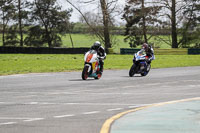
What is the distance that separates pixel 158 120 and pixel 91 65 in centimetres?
1208

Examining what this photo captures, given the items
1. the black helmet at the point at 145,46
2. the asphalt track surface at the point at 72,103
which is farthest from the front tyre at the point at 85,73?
the black helmet at the point at 145,46

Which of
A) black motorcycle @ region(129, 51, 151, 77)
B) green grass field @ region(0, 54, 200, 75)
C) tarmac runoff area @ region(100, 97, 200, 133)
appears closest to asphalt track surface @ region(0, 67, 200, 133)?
tarmac runoff area @ region(100, 97, 200, 133)

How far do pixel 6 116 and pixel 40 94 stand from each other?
467 centimetres

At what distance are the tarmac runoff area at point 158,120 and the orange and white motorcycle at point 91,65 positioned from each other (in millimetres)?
9281

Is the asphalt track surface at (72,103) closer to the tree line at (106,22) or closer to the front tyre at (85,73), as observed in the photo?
the front tyre at (85,73)

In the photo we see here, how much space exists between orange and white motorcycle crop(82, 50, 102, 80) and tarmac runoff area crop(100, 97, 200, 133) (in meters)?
9.28

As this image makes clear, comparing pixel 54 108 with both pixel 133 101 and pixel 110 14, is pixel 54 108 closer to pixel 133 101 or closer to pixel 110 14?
pixel 133 101

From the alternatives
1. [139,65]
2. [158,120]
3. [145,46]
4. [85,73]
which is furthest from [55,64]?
[158,120]

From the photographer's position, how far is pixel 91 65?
20984mm

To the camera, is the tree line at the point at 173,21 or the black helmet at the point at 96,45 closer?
the black helmet at the point at 96,45

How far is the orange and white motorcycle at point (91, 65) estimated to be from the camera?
2077cm

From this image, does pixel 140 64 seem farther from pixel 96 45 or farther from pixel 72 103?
pixel 72 103

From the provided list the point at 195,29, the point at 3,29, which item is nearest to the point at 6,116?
the point at 195,29

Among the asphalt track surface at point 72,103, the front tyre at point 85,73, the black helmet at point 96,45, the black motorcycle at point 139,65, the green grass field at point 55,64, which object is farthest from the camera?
the green grass field at point 55,64
